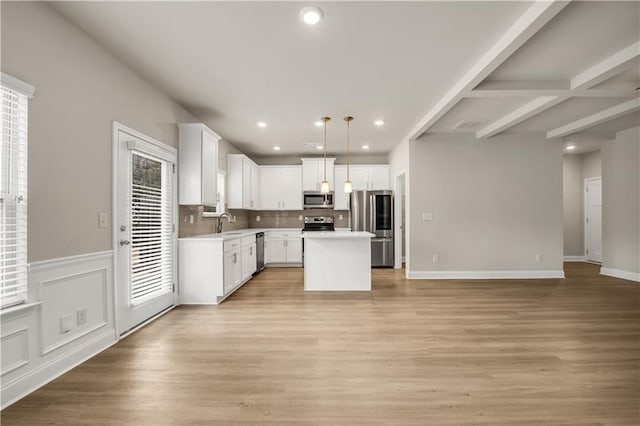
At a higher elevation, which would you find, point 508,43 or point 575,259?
point 508,43

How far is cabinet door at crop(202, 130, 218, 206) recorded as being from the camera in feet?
13.5

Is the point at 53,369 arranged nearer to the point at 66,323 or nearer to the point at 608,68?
the point at 66,323

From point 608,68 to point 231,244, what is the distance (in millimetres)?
4860

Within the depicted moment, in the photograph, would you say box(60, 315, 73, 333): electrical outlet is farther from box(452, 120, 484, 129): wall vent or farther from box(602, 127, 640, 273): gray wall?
box(602, 127, 640, 273): gray wall

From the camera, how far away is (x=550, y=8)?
202cm

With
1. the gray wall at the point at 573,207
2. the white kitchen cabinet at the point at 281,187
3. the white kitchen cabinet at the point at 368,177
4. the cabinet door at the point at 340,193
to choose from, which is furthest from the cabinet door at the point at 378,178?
the gray wall at the point at 573,207

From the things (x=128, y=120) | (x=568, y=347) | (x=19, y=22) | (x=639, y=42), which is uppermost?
(x=639, y=42)

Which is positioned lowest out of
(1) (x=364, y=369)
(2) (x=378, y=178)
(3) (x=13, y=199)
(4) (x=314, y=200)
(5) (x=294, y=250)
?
(1) (x=364, y=369)

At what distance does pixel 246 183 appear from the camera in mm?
6352

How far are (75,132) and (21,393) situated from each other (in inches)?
Answer: 74.4

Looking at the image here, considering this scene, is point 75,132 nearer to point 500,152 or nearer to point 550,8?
point 550,8

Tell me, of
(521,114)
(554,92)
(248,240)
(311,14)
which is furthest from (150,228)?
(521,114)

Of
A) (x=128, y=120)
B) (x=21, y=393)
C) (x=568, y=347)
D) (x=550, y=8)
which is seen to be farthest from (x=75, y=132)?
(x=568, y=347)

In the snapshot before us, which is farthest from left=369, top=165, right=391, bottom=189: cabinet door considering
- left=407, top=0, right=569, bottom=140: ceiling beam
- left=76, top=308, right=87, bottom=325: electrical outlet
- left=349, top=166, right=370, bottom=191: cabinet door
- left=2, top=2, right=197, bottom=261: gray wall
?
left=76, top=308, right=87, bottom=325: electrical outlet
